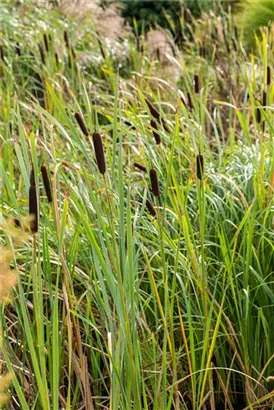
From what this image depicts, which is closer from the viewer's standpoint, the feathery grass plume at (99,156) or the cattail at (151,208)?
the feathery grass plume at (99,156)

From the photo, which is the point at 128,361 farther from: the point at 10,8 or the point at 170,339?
the point at 10,8

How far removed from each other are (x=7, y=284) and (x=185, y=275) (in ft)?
3.59

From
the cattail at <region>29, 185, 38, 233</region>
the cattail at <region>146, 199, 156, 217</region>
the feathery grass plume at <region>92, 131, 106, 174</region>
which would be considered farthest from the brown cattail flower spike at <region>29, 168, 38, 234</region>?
the cattail at <region>146, 199, 156, 217</region>

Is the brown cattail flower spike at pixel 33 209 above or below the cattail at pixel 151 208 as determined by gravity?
above

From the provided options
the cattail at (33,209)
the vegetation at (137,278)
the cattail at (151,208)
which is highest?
the cattail at (33,209)

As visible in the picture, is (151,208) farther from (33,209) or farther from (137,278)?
(33,209)

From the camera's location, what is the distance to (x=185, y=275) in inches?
82.1

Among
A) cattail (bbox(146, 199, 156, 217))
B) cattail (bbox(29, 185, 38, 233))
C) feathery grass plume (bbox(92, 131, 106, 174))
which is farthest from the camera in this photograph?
cattail (bbox(146, 199, 156, 217))

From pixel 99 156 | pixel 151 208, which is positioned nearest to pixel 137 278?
pixel 151 208

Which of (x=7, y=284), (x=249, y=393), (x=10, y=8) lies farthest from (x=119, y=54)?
(x=7, y=284)

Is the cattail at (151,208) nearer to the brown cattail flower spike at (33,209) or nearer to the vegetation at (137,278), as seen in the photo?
the vegetation at (137,278)

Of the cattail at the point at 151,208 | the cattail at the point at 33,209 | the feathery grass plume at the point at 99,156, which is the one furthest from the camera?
the cattail at the point at 151,208

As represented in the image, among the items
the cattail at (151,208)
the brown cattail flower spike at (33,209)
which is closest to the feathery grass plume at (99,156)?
the brown cattail flower spike at (33,209)

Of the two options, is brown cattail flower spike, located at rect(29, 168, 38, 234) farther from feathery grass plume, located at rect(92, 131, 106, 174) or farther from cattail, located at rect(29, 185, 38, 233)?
feathery grass plume, located at rect(92, 131, 106, 174)
